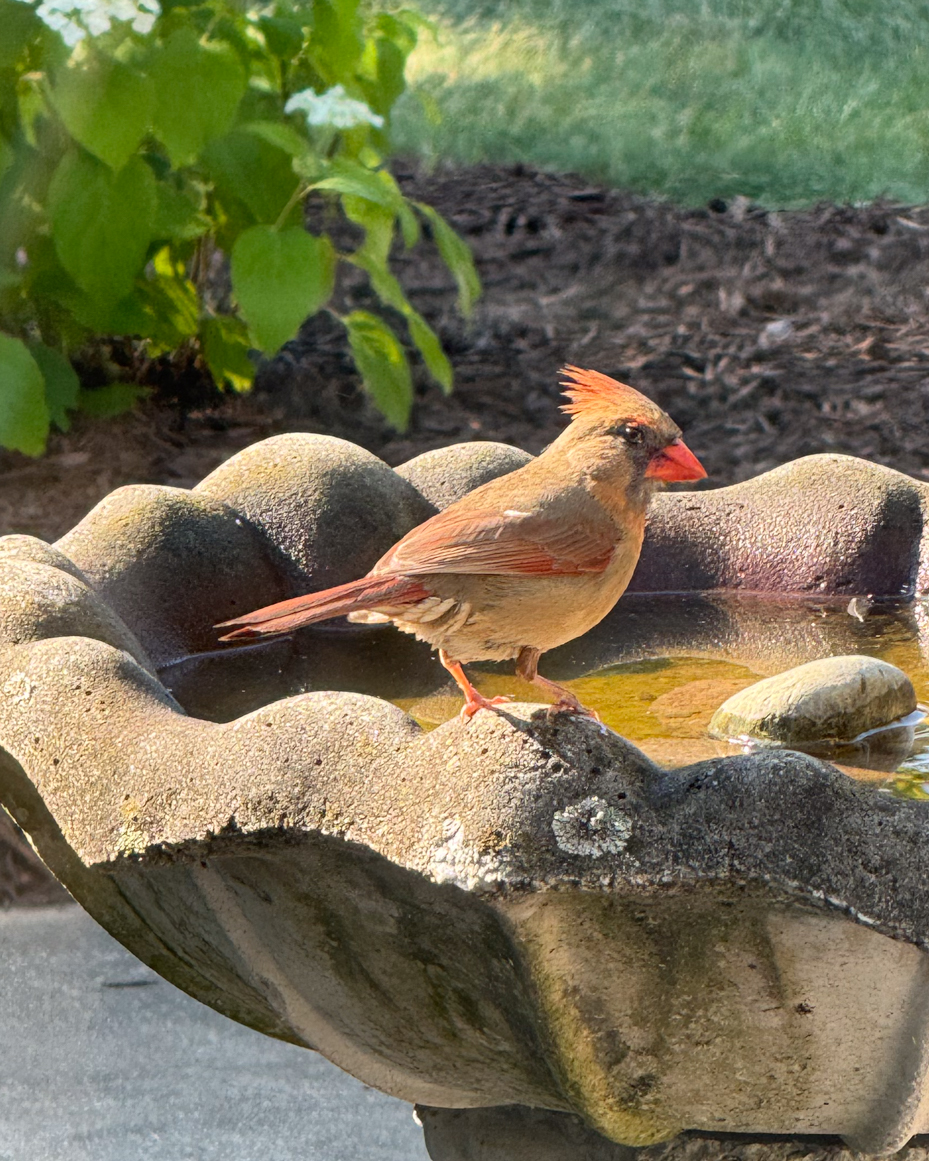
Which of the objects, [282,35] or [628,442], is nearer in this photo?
[628,442]

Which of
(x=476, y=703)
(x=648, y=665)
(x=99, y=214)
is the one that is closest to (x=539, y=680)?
(x=476, y=703)

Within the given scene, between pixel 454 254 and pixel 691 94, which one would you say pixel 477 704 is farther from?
pixel 691 94

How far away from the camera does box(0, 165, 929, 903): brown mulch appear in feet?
14.7

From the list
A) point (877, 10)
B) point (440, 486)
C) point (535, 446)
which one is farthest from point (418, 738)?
point (877, 10)

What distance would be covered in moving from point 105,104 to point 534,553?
1.78 m

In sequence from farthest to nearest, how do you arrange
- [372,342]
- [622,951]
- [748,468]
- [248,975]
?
[748,468]
[372,342]
[248,975]
[622,951]

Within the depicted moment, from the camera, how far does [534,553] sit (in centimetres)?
153

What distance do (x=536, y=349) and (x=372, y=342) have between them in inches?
→ 61.9

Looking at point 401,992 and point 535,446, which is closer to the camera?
point 401,992

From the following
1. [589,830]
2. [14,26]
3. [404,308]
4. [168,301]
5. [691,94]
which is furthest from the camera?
[691,94]

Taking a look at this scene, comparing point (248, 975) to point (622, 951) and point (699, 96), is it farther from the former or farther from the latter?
point (699, 96)

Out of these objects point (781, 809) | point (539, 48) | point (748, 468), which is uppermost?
point (781, 809)

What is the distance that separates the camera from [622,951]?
1307mm

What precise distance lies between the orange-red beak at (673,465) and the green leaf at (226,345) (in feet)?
8.57
